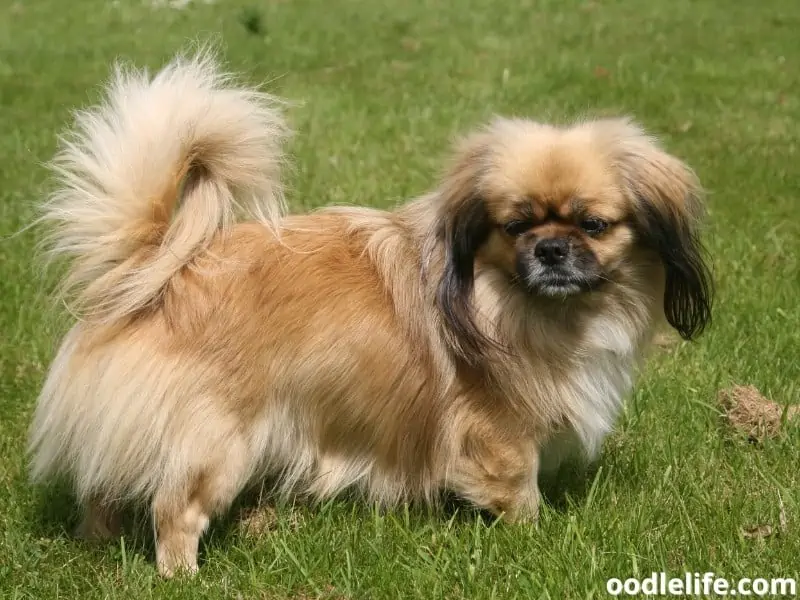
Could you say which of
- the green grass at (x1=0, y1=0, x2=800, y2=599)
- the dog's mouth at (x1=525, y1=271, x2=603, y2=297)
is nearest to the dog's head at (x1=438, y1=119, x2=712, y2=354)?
the dog's mouth at (x1=525, y1=271, x2=603, y2=297)

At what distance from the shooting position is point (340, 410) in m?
3.12

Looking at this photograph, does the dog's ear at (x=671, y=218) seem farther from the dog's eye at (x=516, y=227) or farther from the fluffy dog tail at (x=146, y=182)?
the fluffy dog tail at (x=146, y=182)

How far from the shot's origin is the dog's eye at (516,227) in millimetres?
2953

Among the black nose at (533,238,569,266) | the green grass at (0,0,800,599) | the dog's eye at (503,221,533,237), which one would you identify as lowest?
the green grass at (0,0,800,599)

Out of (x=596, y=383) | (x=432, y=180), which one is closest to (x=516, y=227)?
(x=596, y=383)

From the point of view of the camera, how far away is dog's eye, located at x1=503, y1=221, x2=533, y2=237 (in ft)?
9.69

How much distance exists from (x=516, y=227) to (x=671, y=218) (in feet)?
1.58

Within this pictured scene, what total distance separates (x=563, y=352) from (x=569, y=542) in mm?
584

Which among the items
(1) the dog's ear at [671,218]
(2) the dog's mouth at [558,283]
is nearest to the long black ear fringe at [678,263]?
(1) the dog's ear at [671,218]

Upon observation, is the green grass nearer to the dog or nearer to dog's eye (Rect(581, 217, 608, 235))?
the dog

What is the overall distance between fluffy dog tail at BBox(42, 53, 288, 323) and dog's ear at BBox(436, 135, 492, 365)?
65 centimetres

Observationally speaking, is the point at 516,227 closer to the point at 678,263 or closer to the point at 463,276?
the point at 463,276

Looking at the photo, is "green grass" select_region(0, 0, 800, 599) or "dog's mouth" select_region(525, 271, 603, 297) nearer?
"dog's mouth" select_region(525, 271, 603, 297)

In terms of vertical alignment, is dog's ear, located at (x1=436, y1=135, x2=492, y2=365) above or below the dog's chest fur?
above
